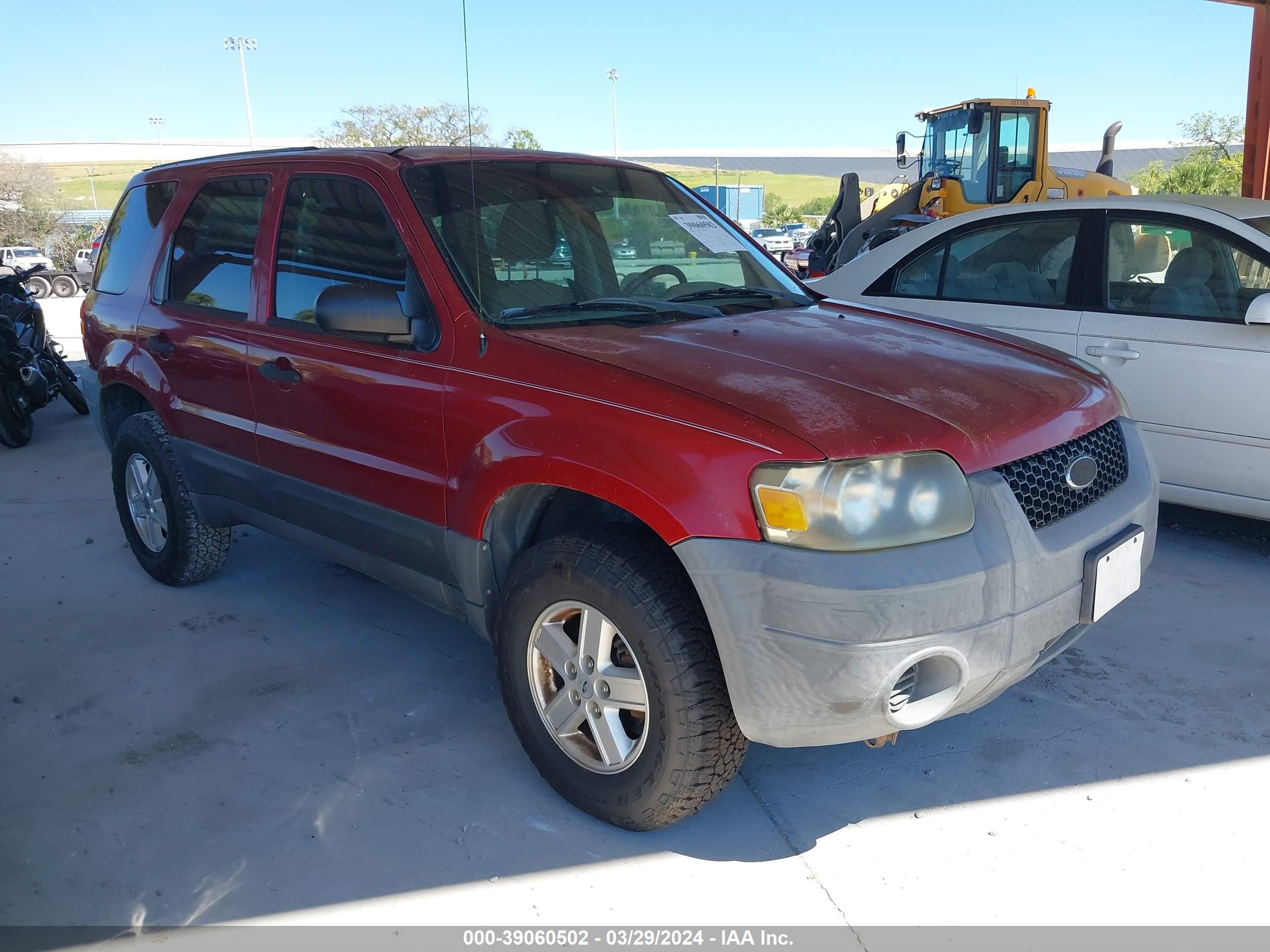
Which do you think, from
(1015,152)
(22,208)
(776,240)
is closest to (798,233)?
(776,240)

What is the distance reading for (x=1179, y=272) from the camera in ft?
14.2

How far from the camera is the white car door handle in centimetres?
431

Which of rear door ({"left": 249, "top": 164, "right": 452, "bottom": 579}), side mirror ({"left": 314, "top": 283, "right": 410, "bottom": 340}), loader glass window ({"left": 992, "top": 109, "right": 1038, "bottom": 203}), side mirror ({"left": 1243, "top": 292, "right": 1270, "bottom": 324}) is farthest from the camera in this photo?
loader glass window ({"left": 992, "top": 109, "right": 1038, "bottom": 203})

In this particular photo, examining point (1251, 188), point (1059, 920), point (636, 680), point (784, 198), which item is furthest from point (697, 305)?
point (784, 198)

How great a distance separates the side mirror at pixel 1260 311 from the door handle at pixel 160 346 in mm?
4295

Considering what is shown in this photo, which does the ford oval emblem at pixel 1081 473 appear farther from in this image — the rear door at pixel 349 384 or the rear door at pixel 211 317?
the rear door at pixel 211 317

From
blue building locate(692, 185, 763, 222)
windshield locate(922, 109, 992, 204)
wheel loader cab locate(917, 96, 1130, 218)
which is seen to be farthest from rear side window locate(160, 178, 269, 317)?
blue building locate(692, 185, 763, 222)

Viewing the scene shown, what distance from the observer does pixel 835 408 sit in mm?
2232

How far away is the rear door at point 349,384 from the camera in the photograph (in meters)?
2.82

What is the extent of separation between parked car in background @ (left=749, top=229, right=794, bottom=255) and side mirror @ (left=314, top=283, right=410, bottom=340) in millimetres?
31516

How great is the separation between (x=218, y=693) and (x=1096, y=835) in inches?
111

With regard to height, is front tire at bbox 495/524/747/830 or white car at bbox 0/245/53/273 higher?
white car at bbox 0/245/53/273

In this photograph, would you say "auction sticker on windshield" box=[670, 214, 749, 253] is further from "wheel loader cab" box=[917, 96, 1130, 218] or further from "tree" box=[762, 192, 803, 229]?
"tree" box=[762, 192, 803, 229]

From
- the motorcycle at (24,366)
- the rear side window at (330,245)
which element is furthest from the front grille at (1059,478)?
the motorcycle at (24,366)
